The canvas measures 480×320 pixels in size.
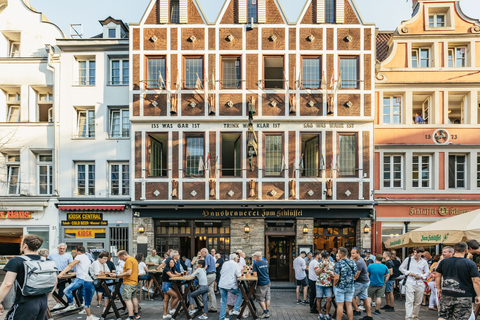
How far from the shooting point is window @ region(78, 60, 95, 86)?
771 inches

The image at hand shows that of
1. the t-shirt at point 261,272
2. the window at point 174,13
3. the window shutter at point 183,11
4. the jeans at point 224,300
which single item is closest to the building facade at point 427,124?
the t-shirt at point 261,272

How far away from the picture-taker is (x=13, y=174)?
19.5 meters

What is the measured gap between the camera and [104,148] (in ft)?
62.8

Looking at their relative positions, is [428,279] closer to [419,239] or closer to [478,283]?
[419,239]

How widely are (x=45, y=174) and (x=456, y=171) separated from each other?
1912 centimetres

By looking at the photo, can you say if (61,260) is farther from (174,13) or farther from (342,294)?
(174,13)

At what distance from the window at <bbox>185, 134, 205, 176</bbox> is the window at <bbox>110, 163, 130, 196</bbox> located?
301cm

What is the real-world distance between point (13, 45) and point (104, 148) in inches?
289

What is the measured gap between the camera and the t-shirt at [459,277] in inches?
292

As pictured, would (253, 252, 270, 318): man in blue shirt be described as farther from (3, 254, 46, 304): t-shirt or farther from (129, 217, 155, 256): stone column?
(129, 217, 155, 256): stone column

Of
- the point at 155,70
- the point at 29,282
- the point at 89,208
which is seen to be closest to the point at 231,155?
the point at 155,70

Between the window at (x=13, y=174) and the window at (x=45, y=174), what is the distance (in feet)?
3.17

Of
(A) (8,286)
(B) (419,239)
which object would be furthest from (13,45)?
(B) (419,239)

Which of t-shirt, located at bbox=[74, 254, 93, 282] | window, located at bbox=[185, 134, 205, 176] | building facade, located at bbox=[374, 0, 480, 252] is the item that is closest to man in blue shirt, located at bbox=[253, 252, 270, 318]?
t-shirt, located at bbox=[74, 254, 93, 282]
